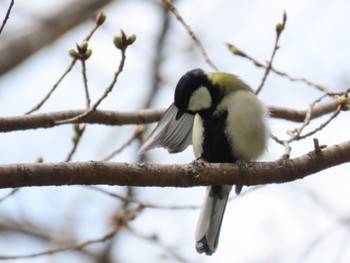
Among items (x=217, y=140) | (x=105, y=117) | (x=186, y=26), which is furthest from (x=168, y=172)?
(x=186, y=26)

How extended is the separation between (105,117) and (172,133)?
1.17 ft

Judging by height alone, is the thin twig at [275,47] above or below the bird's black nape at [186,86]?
above

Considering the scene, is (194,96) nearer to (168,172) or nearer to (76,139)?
(76,139)

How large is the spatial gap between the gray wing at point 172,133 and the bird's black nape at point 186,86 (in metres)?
0.17

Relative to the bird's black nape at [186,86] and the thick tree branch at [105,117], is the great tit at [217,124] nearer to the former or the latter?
the bird's black nape at [186,86]

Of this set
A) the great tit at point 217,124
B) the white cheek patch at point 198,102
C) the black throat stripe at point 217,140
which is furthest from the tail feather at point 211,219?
the white cheek patch at point 198,102

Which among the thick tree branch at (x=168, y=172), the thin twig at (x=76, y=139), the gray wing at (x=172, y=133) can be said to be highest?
the gray wing at (x=172, y=133)

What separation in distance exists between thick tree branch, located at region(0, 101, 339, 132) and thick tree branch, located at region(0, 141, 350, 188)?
692mm

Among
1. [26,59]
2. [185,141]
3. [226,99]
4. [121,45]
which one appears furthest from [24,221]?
[121,45]

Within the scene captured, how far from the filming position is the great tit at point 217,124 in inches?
113

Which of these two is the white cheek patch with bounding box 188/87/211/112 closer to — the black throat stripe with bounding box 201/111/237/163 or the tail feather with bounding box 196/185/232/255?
the black throat stripe with bounding box 201/111/237/163

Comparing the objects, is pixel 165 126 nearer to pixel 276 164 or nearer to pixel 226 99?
pixel 226 99

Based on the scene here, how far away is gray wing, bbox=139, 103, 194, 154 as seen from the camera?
3135 mm

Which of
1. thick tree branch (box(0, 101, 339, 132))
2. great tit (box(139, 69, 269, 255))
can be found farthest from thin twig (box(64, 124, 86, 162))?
great tit (box(139, 69, 269, 255))
